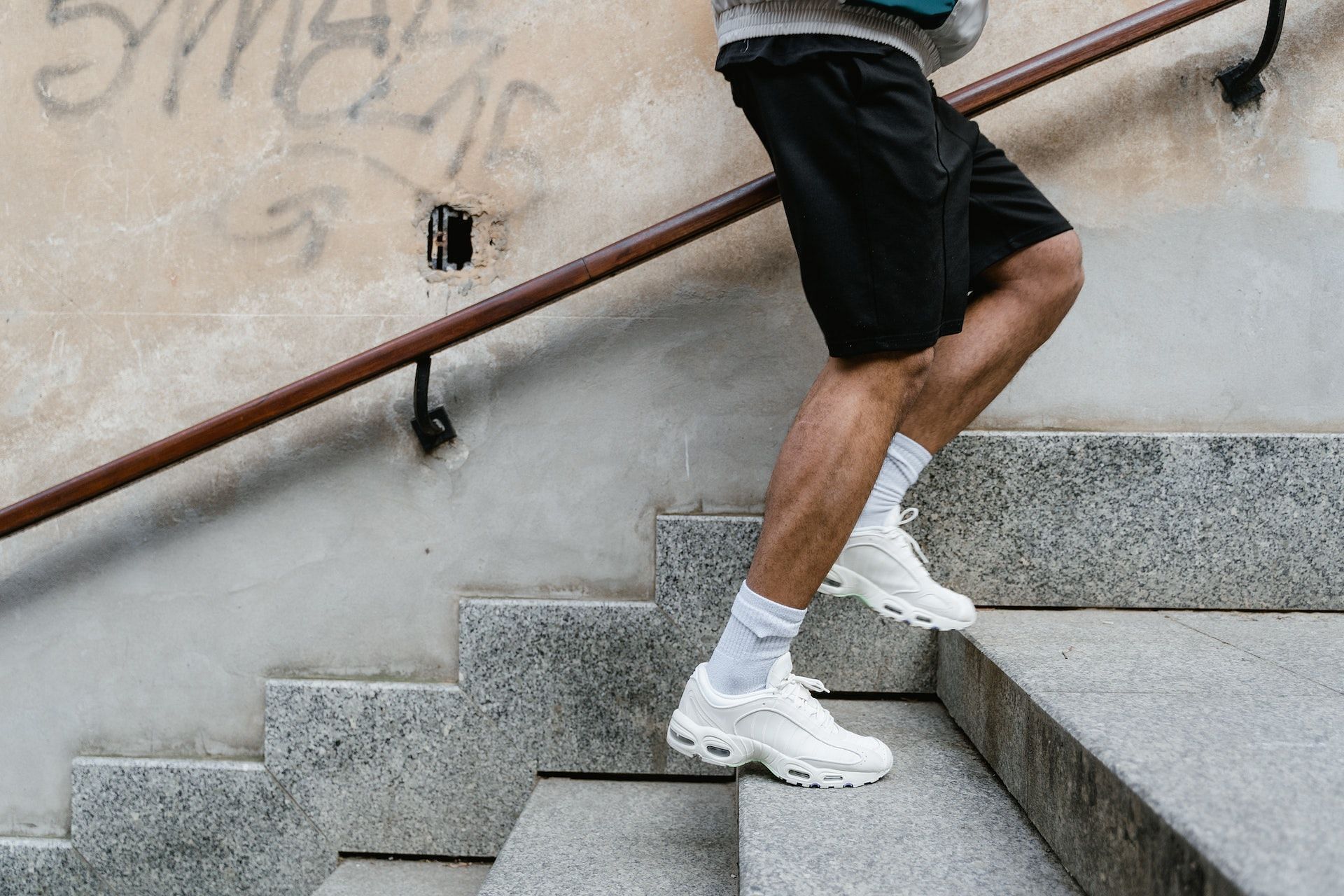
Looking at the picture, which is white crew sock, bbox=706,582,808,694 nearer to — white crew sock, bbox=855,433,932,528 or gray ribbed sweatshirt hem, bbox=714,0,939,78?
white crew sock, bbox=855,433,932,528

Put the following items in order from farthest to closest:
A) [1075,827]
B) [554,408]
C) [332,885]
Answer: [554,408]
[332,885]
[1075,827]

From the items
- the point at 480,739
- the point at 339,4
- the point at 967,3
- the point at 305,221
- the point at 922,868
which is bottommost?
the point at 480,739

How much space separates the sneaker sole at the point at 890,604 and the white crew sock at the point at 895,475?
0.10 meters

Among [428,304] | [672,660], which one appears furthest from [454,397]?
[672,660]

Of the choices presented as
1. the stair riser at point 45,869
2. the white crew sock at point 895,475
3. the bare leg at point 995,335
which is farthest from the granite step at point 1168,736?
the stair riser at point 45,869

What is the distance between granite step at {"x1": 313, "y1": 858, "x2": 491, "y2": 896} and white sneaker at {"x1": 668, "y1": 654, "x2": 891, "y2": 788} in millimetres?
706

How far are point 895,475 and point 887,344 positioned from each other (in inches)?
13.5

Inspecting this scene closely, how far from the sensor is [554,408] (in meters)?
2.02

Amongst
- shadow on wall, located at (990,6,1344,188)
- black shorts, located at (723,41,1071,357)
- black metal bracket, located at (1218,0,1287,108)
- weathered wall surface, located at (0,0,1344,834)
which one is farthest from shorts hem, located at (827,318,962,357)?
black metal bracket, located at (1218,0,1287,108)

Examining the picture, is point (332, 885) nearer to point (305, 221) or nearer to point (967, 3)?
point (305, 221)

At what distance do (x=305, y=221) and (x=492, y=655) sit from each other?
3.49 feet

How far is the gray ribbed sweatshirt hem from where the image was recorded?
1313mm

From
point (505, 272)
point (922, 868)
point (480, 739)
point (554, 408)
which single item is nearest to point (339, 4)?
point (505, 272)

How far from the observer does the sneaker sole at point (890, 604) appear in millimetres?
1567
